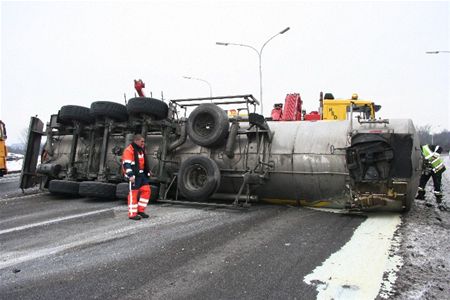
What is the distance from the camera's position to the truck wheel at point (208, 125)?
7887 mm

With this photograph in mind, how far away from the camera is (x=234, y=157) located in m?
7.97

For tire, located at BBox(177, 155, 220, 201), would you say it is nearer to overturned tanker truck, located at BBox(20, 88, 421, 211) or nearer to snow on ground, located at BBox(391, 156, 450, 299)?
overturned tanker truck, located at BBox(20, 88, 421, 211)

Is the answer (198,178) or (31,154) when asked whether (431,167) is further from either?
(31,154)

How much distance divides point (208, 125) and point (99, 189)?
253 centimetres

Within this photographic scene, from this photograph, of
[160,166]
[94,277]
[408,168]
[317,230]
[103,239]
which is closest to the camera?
[94,277]

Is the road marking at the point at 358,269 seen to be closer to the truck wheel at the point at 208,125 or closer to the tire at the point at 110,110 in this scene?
the truck wheel at the point at 208,125

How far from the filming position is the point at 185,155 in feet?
27.6

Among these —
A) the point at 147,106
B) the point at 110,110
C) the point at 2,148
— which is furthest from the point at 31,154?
the point at 2,148

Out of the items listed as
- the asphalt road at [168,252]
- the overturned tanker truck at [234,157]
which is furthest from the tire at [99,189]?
the asphalt road at [168,252]

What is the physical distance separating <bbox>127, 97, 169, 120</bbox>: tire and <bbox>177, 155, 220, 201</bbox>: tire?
120cm

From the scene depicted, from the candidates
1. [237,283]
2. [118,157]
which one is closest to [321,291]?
[237,283]

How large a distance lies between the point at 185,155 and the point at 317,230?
3.77m

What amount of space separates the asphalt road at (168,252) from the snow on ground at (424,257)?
28.0 inches

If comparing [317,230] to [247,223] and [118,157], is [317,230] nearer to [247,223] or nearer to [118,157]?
[247,223]
